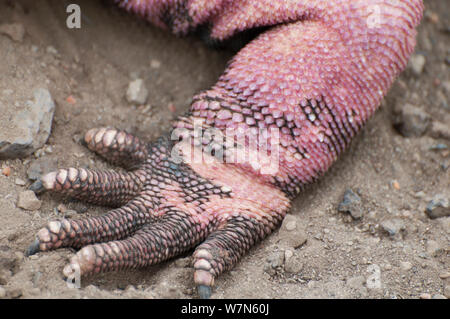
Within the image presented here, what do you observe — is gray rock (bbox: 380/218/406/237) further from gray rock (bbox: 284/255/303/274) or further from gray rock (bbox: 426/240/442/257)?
gray rock (bbox: 284/255/303/274)

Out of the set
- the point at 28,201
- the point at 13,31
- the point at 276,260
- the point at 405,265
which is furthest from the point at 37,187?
the point at 405,265

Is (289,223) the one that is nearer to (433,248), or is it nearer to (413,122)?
(433,248)

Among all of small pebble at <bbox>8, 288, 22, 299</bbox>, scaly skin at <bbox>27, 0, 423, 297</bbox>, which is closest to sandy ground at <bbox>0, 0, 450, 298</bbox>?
small pebble at <bbox>8, 288, 22, 299</bbox>

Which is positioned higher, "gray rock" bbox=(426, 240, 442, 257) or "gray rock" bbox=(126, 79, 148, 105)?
"gray rock" bbox=(126, 79, 148, 105)

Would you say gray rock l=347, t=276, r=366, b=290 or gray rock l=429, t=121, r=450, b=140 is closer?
gray rock l=347, t=276, r=366, b=290

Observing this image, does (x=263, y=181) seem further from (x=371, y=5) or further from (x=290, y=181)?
(x=371, y=5)

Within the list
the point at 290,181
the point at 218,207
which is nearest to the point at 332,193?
the point at 290,181
